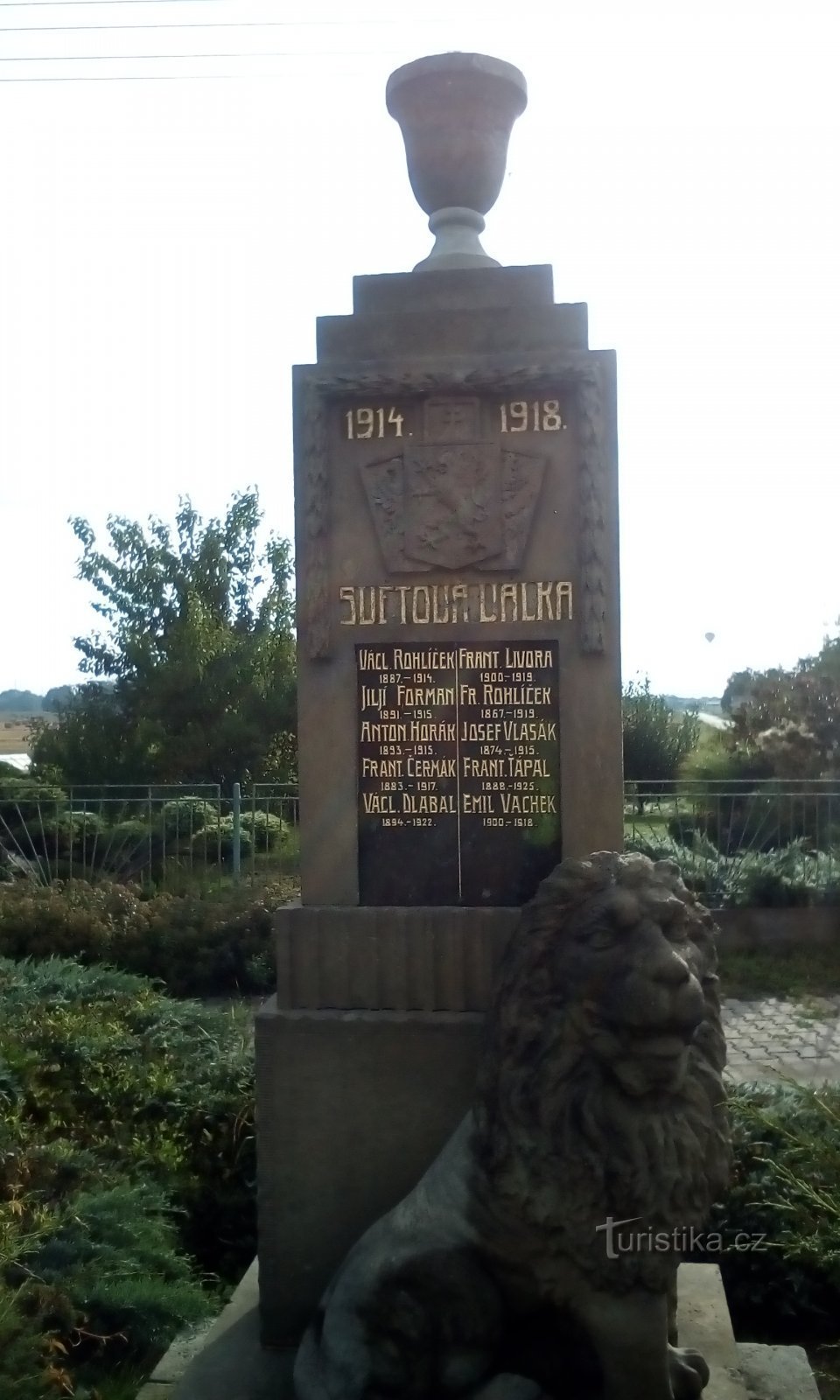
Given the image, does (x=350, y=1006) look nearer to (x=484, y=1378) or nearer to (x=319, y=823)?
(x=319, y=823)

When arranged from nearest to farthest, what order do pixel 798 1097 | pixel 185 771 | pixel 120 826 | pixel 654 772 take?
1. pixel 798 1097
2. pixel 120 826
3. pixel 185 771
4. pixel 654 772

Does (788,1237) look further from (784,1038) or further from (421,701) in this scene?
(784,1038)

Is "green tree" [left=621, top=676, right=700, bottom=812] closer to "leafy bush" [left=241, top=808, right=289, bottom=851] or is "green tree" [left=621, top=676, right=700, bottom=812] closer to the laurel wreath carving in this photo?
"leafy bush" [left=241, top=808, right=289, bottom=851]

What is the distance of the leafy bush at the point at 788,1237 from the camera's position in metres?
4.27

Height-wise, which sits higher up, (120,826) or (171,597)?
(171,597)

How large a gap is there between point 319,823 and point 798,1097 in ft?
9.86

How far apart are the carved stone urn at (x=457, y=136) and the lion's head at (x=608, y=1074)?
87.2 inches

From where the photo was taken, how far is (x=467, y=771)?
3.74m

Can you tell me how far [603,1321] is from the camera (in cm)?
293

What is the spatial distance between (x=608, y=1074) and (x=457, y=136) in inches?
117

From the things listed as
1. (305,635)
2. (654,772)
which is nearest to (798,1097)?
(305,635)

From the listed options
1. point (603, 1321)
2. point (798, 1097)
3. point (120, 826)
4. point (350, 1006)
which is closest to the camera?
point (603, 1321)

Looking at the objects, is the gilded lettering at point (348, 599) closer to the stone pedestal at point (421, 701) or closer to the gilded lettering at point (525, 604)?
the stone pedestal at point (421, 701)
